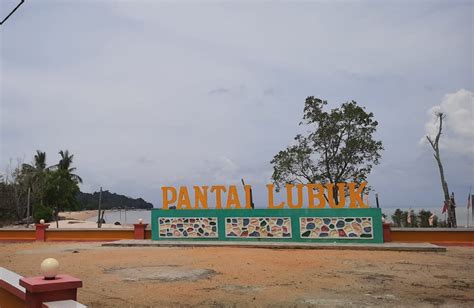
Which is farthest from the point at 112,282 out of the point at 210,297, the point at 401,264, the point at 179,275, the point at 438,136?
the point at 438,136

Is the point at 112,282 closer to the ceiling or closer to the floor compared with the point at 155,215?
closer to the floor

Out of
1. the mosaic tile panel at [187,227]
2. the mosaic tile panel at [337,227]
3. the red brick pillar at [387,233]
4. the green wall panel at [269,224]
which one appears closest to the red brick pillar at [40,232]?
the green wall panel at [269,224]

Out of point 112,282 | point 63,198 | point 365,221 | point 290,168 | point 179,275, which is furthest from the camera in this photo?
point 63,198

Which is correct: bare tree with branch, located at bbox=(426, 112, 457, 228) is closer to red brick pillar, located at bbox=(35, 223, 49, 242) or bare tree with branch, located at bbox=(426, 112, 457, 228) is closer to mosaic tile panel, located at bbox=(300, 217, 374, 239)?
mosaic tile panel, located at bbox=(300, 217, 374, 239)

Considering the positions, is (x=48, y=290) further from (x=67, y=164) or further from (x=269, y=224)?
(x=67, y=164)

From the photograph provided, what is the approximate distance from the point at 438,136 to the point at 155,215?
15.5 m

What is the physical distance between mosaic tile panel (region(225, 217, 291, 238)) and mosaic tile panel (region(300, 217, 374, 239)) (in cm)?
63

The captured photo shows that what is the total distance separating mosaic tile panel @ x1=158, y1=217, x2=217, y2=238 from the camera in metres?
16.8

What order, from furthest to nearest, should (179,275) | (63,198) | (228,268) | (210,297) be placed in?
(63,198) < (228,268) < (179,275) < (210,297)

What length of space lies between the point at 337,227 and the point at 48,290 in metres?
12.5

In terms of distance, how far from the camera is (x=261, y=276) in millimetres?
9570

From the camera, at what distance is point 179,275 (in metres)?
9.82

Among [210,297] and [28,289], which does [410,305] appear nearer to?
[210,297]

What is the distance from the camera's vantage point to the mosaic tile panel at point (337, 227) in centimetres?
1521
